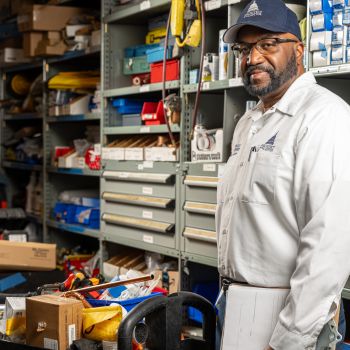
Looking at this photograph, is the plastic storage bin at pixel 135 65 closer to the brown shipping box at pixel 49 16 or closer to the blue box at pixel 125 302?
the brown shipping box at pixel 49 16

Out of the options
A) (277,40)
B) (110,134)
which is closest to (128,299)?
(277,40)

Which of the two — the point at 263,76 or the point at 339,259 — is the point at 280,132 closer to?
the point at 263,76

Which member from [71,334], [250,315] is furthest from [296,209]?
[71,334]

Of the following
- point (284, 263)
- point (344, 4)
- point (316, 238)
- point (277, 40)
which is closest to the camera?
point (316, 238)

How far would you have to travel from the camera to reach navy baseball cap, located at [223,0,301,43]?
2.47 m

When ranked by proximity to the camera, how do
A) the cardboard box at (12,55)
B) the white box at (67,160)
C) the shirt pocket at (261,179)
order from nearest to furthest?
the shirt pocket at (261,179) → the white box at (67,160) → the cardboard box at (12,55)

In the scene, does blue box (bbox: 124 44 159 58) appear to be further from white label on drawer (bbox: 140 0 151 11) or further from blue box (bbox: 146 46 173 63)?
white label on drawer (bbox: 140 0 151 11)

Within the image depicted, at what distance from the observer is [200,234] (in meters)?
3.93

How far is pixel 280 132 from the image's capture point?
7.73 ft

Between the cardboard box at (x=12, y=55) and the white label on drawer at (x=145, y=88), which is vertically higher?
the cardboard box at (x=12, y=55)

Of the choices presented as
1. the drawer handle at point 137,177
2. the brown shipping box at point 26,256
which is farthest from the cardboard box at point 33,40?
the brown shipping box at point 26,256

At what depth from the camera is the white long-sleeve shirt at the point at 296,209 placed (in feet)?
7.04

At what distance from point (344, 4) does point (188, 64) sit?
4.12 feet

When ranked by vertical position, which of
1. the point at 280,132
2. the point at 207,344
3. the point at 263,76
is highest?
the point at 263,76
